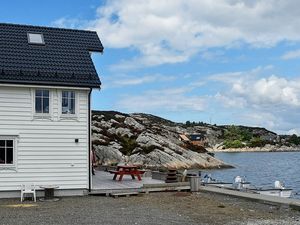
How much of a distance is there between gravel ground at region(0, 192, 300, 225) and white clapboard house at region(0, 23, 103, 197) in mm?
1180

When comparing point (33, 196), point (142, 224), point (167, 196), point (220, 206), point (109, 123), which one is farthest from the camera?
point (109, 123)

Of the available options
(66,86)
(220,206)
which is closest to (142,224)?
(220,206)

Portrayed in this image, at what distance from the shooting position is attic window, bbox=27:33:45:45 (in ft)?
76.9

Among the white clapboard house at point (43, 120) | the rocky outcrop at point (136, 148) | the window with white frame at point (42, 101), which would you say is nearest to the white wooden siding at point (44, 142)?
the white clapboard house at point (43, 120)

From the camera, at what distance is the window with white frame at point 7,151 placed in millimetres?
20609

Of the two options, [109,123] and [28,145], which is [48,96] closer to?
[28,145]

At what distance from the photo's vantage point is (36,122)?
21141mm

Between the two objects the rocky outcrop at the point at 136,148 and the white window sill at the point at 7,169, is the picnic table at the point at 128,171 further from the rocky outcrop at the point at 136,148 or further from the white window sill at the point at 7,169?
the rocky outcrop at the point at 136,148

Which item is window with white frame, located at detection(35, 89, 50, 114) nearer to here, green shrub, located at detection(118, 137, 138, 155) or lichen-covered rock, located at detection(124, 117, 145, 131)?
green shrub, located at detection(118, 137, 138, 155)

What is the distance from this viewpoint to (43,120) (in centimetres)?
2122

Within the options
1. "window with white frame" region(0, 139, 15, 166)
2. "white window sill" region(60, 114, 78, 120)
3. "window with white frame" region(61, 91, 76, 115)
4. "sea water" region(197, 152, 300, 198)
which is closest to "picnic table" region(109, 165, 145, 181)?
"white window sill" region(60, 114, 78, 120)

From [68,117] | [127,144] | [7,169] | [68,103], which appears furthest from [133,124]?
[7,169]

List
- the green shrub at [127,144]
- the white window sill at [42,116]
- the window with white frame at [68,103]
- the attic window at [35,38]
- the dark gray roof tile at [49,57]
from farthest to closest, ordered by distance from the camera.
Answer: the green shrub at [127,144]
the attic window at [35,38]
the window with white frame at [68,103]
the dark gray roof tile at [49,57]
the white window sill at [42,116]

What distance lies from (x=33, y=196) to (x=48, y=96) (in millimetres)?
4269
